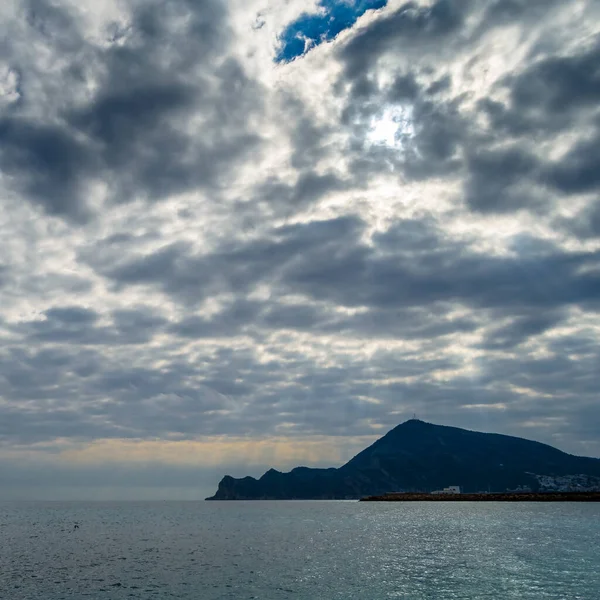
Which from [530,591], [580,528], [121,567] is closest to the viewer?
[530,591]

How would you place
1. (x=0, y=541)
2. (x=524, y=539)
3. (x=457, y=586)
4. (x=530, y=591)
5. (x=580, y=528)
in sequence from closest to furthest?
(x=530, y=591)
(x=457, y=586)
(x=524, y=539)
(x=0, y=541)
(x=580, y=528)

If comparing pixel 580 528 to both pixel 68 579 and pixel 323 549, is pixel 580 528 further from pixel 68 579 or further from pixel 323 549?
pixel 68 579

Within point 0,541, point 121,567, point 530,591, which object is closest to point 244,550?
point 121,567

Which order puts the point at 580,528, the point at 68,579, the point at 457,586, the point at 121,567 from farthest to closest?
the point at 580,528, the point at 121,567, the point at 68,579, the point at 457,586

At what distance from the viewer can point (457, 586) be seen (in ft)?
201

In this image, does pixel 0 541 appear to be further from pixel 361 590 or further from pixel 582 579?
pixel 582 579

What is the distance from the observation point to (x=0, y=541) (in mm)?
131875

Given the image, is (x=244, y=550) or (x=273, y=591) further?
(x=244, y=550)

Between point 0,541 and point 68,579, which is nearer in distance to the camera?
point 68,579

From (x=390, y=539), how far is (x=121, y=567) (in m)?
62.9

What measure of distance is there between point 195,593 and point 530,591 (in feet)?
115

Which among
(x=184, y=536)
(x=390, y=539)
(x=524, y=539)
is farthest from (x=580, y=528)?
(x=184, y=536)

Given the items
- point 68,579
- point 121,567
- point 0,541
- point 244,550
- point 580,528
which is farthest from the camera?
point 580,528

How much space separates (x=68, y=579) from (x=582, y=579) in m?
62.5
